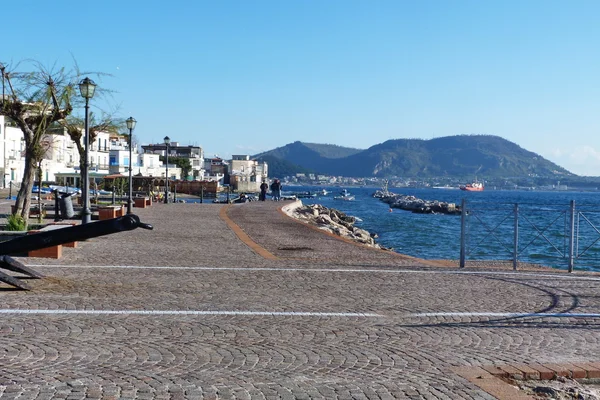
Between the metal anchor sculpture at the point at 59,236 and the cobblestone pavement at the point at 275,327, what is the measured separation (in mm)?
409

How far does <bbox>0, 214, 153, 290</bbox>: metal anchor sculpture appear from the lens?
1004 cm

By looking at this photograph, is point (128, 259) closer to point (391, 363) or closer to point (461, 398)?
point (391, 363)

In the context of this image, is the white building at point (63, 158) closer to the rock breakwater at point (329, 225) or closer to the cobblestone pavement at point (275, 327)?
the rock breakwater at point (329, 225)

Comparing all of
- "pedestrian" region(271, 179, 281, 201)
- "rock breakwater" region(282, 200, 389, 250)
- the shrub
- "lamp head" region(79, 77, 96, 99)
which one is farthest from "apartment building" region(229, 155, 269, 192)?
the shrub

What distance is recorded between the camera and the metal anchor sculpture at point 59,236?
32.9 ft

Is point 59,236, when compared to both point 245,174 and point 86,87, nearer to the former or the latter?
point 86,87

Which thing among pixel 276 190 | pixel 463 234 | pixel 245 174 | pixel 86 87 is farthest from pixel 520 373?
pixel 245 174

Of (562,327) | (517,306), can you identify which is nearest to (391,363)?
(562,327)

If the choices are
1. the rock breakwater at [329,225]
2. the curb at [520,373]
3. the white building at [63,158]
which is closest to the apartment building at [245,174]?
the white building at [63,158]

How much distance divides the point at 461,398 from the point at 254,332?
2822 mm

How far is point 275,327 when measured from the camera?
27.6 feet

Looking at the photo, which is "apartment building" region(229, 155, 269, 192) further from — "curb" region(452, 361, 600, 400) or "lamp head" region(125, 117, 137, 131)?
"curb" region(452, 361, 600, 400)

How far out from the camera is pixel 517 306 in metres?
10.3

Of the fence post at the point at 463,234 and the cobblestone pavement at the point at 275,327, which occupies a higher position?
the fence post at the point at 463,234
